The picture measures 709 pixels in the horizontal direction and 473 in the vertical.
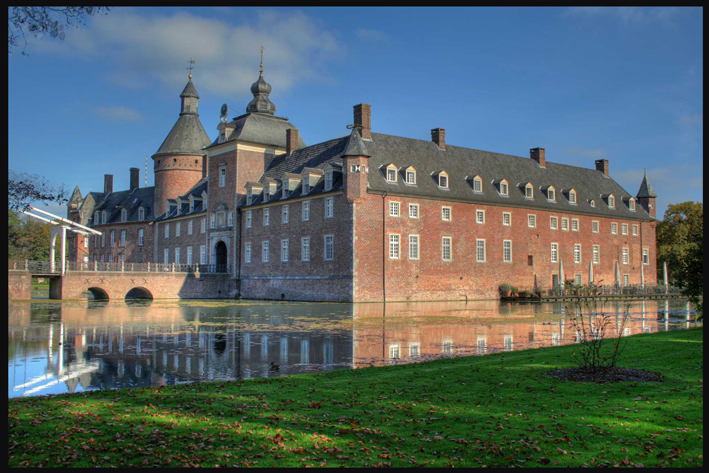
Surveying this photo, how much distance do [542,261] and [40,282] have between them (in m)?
80.8

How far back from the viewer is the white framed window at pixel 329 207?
4286 cm

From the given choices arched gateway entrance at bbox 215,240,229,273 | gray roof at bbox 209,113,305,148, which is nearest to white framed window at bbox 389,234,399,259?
gray roof at bbox 209,113,305,148

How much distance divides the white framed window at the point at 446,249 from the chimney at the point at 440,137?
26.3 feet

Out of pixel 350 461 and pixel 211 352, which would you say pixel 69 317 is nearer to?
pixel 211 352

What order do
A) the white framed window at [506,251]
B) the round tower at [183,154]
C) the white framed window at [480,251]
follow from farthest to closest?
the round tower at [183,154] < the white framed window at [506,251] < the white framed window at [480,251]

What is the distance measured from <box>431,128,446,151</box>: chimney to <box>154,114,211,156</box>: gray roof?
2568cm

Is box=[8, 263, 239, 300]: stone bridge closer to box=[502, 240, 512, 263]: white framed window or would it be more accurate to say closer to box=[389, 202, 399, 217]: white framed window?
box=[389, 202, 399, 217]: white framed window

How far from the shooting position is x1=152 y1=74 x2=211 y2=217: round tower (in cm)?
6475

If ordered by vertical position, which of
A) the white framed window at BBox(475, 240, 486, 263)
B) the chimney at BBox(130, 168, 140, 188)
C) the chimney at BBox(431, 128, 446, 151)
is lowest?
the white framed window at BBox(475, 240, 486, 263)

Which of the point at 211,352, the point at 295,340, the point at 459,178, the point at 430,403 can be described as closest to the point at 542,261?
the point at 459,178

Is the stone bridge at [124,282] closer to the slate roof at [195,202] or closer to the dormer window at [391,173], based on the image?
the slate roof at [195,202]

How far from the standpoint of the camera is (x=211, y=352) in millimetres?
15617

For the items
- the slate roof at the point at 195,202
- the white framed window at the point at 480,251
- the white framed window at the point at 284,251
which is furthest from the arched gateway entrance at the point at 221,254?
the white framed window at the point at 480,251

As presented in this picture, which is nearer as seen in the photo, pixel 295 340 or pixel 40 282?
pixel 295 340
